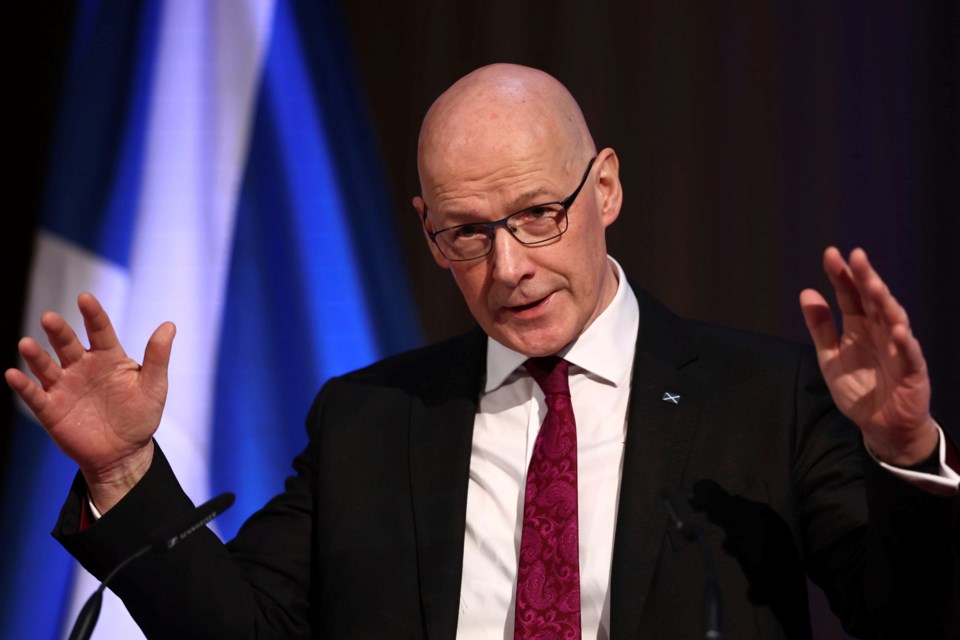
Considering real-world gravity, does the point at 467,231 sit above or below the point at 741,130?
below

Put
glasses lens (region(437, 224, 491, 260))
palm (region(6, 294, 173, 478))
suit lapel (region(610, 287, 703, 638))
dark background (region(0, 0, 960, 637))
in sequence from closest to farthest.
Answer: palm (region(6, 294, 173, 478))
suit lapel (region(610, 287, 703, 638))
glasses lens (region(437, 224, 491, 260))
dark background (region(0, 0, 960, 637))

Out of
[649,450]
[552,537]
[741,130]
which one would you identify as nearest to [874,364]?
[649,450]

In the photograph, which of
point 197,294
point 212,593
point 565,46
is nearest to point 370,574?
point 212,593

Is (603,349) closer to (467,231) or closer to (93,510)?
(467,231)

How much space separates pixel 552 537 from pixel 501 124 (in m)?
0.68

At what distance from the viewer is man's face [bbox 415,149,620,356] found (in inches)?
71.9

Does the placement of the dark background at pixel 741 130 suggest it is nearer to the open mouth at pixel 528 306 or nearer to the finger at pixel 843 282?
the open mouth at pixel 528 306

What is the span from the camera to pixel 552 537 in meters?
1.73

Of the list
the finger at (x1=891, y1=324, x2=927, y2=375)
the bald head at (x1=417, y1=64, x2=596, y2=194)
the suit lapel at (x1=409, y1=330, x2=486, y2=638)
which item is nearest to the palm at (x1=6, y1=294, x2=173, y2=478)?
the suit lapel at (x1=409, y1=330, x2=486, y2=638)

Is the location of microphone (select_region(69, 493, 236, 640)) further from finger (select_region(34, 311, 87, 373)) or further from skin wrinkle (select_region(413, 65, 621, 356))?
skin wrinkle (select_region(413, 65, 621, 356))

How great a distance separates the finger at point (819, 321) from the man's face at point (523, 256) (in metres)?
0.54

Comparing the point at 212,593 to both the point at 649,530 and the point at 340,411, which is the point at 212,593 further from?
the point at 649,530

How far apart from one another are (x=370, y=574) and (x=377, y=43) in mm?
1386

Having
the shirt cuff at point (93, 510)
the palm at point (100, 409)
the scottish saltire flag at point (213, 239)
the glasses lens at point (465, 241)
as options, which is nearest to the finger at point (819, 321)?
the glasses lens at point (465, 241)
